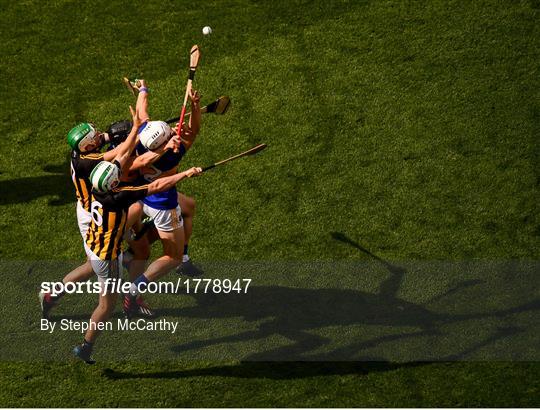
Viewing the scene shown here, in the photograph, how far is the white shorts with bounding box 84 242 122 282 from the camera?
11.8 meters

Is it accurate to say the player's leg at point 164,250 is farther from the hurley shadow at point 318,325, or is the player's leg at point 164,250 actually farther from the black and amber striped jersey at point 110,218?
Result: the black and amber striped jersey at point 110,218

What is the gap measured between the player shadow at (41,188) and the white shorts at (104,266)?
2.73m

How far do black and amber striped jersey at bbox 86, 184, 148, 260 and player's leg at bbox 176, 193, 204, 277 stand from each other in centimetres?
125

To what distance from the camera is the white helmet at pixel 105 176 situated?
36.3ft

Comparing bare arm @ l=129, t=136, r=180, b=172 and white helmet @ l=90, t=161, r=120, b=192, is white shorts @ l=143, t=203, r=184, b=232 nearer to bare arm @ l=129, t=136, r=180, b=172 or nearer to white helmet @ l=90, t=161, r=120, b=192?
bare arm @ l=129, t=136, r=180, b=172

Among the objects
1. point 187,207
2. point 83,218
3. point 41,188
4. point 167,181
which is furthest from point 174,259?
point 41,188

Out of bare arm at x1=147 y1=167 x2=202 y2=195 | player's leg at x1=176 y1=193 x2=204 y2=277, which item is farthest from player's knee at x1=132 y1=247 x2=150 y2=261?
bare arm at x1=147 y1=167 x2=202 y2=195

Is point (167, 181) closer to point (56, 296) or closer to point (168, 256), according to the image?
point (168, 256)

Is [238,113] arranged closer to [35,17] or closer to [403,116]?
[403,116]

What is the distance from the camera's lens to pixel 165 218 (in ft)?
40.6

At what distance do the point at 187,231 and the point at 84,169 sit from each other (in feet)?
5.40

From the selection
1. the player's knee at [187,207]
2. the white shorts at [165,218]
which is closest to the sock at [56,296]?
the white shorts at [165,218]

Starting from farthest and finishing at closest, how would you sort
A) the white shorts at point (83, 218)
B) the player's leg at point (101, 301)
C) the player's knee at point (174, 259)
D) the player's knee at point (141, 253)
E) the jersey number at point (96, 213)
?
the player's knee at point (141, 253) → the player's knee at point (174, 259) → the white shorts at point (83, 218) → the player's leg at point (101, 301) → the jersey number at point (96, 213)

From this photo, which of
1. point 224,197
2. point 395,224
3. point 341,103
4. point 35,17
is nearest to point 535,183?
point 395,224
